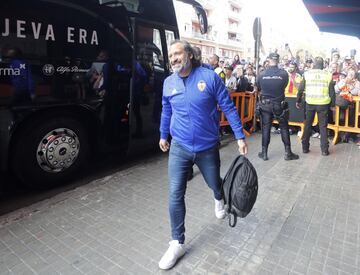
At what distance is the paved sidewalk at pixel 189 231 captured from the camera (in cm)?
285

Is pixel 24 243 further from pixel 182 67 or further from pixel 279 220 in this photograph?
pixel 279 220

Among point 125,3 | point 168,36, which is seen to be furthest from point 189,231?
point 168,36

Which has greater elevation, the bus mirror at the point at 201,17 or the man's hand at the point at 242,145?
the bus mirror at the point at 201,17

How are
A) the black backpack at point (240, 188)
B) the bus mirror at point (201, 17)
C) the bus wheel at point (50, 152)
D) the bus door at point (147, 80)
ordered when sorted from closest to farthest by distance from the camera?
the black backpack at point (240, 188) < the bus wheel at point (50, 152) < the bus door at point (147, 80) < the bus mirror at point (201, 17)

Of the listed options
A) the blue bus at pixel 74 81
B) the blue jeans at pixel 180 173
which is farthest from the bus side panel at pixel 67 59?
the blue jeans at pixel 180 173

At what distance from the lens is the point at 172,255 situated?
2.80 meters

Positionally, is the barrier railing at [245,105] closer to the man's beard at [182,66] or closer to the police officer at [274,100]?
the police officer at [274,100]

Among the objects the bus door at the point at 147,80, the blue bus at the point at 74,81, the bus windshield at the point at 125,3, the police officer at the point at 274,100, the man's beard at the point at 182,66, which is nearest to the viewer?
the man's beard at the point at 182,66

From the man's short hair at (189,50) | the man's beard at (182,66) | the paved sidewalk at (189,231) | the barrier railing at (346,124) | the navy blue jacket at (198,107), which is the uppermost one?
the man's short hair at (189,50)

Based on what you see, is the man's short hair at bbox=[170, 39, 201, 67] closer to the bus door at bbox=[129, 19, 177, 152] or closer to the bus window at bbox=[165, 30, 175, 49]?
the bus door at bbox=[129, 19, 177, 152]

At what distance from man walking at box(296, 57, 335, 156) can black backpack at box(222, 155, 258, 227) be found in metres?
3.95

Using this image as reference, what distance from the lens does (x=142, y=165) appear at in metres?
5.57

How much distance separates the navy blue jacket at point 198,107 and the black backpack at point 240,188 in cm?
31

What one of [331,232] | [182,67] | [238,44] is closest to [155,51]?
[182,67]
